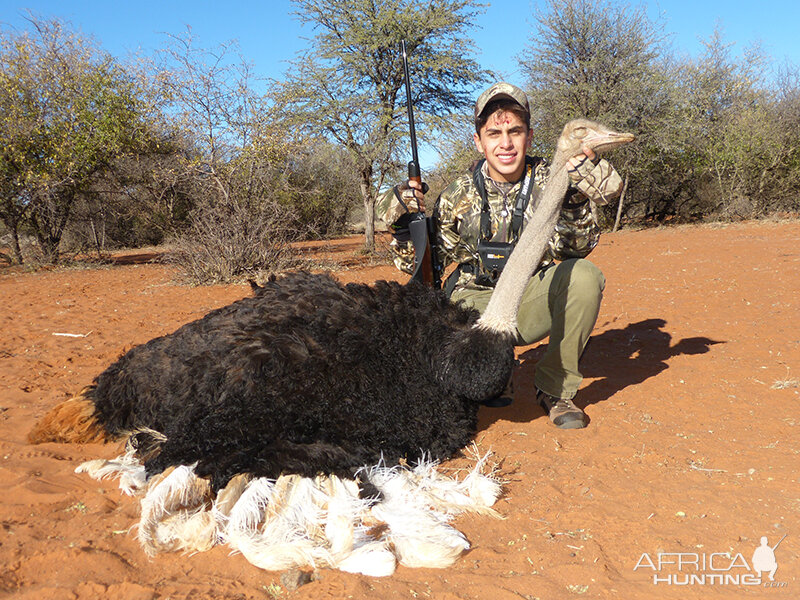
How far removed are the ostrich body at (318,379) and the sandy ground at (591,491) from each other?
1.10 feet

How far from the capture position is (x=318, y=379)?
262 cm

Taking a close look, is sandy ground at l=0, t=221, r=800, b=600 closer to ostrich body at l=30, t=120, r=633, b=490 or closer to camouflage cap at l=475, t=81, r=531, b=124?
ostrich body at l=30, t=120, r=633, b=490

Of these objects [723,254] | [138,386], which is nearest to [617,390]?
[138,386]

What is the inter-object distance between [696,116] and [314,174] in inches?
544

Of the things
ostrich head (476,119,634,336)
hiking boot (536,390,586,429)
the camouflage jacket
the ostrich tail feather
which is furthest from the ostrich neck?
the ostrich tail feather

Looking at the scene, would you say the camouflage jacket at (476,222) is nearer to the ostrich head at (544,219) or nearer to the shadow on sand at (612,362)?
the ostrich head at (544,219)

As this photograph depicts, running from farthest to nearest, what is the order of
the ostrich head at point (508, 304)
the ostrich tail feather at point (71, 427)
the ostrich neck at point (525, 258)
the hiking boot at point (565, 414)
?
the hiking boot at point (565, 414), the ostrich tail feather at point (71, 427), the ostrich neck at point (525, 258), the ostrich head at point (508, 304)

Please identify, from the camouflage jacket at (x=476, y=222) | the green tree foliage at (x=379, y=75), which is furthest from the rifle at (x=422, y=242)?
the green tree foliage at (x=379, y=75)

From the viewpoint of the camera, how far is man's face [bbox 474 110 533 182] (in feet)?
11.9

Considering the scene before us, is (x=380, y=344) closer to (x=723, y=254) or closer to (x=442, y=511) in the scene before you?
(x=442, y=511)

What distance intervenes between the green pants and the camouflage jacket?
0.53 feet

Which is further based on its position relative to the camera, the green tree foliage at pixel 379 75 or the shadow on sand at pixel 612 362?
the green tree foliage at pixel 379 75

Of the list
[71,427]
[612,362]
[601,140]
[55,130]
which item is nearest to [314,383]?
[71,427]

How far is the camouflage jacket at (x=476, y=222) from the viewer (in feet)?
12.1
